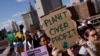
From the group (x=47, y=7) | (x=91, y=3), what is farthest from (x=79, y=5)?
(x=47, y=7)

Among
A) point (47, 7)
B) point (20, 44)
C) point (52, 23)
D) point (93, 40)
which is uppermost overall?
point (52, 23)

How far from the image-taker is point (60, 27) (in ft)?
16.0

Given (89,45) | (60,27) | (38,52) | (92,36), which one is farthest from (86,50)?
(38,52)

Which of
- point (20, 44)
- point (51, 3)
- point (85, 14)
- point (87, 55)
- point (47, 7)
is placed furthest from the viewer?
point (51, 3)

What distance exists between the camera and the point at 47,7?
106562 millimetres

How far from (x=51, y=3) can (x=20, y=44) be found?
346ft

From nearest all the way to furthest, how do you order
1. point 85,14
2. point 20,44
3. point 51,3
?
point 20,44 → point 85,14 → point 51,3

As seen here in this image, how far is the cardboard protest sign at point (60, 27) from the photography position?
4848mm

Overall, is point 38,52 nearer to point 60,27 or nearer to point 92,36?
point 60,27

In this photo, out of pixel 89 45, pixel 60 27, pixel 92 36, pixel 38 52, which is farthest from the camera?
pixel 38 52

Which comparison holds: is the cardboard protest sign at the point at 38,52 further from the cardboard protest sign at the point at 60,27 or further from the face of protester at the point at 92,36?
the face of protester at the point at 92,36

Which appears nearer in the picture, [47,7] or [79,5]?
[79,5]

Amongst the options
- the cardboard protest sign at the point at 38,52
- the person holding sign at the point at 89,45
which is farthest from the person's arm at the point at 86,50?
the cardboard protest sign at the point at 38,52

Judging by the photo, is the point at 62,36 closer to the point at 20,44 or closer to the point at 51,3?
the point at 20,44
